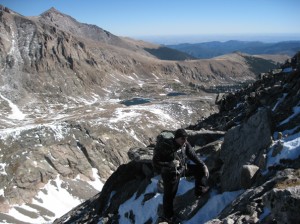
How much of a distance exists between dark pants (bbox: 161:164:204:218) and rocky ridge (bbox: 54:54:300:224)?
1.25 meters

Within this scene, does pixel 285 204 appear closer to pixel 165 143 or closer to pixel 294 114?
pixel 165 143

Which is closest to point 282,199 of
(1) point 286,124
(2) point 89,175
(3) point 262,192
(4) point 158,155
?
(3) point 262,192

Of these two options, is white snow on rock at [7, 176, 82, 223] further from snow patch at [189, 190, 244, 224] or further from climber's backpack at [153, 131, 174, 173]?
climber's backpack at [153, 131, 174, 173]

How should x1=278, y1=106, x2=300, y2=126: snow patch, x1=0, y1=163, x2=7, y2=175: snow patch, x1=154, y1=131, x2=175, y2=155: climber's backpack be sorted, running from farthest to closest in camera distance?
1. x1=0, y1=163, x2=7, y2=175: snow patch
2. x1=278, y1=106, x2=300, y2=126: snow patch
3. x1=154, y1=131, x2=175, y2=155: climber's backpack

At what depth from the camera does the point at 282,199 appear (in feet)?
29.8

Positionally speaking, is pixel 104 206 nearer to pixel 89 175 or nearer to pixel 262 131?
pixel 262 131

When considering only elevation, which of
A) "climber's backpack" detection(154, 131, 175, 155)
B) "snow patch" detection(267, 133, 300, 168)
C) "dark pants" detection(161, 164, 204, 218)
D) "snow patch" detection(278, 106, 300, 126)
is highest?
"climber's backpack" detection(154, 131, 175, 155)

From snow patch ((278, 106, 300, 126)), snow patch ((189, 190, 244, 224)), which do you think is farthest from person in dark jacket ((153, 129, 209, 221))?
snow patch ((278, 106, 300, 126))

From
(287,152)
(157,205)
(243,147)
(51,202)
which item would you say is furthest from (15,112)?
(287,152)

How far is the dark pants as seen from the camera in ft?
40.4

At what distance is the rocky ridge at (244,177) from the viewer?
10539 millimetres

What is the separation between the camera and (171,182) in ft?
40.7

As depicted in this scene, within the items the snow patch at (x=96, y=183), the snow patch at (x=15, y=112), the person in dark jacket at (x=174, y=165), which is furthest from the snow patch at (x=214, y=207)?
the snow patch at (x=15, y=112)

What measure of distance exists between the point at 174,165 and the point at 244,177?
3.06m
